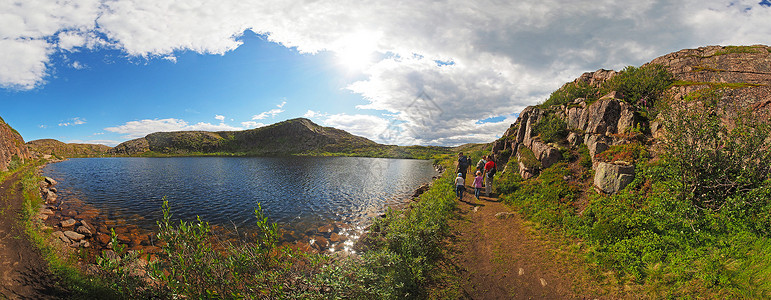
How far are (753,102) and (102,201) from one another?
5368 centimetres

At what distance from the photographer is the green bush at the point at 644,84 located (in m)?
20.0

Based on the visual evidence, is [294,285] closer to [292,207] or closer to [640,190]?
[640,190]

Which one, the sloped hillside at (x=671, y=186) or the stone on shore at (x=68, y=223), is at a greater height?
the sloped hillside at (x=671, y=186)

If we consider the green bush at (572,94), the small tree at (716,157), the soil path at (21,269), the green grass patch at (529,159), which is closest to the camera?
the small tree at (716,157)

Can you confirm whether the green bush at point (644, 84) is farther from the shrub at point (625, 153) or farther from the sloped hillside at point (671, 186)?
the shrub at point (625, 153)

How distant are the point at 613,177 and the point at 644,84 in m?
13.6

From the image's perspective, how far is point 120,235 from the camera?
17.3 metres

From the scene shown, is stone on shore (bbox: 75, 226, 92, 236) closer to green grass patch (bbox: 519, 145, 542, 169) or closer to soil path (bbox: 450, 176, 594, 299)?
soil path (bbox: 450, 176, 594, 299)

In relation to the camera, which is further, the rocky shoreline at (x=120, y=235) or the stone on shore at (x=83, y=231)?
the stone on shore at (x=83, y=231)

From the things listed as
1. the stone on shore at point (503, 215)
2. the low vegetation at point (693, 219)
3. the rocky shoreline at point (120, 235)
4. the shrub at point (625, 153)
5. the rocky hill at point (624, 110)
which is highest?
the rocky hill at point (624, 110)

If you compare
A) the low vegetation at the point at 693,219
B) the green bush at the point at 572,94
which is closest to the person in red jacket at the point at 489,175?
the low vegetation at the point at 693,219

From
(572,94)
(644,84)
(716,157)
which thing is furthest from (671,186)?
(572,94)

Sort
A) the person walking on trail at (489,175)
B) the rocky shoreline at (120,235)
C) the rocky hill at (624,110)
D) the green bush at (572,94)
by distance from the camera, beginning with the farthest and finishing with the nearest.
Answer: the green bush at (572,94) → the person walking on trail at (489,175) → the rocky shoreline at (120,235) → the rocky hill at (624,110)

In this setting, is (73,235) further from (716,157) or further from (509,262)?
(716,157)
